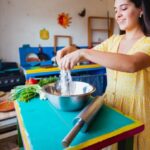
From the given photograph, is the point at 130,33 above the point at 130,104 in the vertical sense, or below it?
above

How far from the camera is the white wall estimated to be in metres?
1.99

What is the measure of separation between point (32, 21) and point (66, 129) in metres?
1.86

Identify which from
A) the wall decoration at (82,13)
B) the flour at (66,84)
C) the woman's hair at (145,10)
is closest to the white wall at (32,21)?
the wall decoration at (82,13)

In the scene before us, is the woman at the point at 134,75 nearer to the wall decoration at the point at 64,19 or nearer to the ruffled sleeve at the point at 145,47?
the ruffled sleeve at the point at 145,47

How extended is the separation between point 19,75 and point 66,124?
4.40ft

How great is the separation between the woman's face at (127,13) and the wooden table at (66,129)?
43 cm

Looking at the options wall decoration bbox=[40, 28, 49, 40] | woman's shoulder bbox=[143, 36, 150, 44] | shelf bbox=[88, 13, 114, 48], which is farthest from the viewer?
shelf bbox=[88, 13, 114, 48]

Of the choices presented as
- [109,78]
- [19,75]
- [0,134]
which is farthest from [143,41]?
[19,75]

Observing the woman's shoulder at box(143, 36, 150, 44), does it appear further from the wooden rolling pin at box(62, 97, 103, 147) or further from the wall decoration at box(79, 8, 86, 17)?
the wall decoration at box(79, 8, 86, 17)

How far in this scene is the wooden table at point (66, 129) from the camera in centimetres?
47

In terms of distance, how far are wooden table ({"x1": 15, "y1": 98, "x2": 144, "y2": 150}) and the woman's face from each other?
0.43 metres

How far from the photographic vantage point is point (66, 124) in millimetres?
567

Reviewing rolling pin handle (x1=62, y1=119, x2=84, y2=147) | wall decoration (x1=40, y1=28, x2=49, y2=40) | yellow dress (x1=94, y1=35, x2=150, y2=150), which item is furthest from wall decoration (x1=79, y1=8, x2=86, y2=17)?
rolling pin handle (x1=62, y1=119, x2=84, y2=147)

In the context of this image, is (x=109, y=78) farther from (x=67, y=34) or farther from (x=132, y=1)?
(x=67, y=34)
